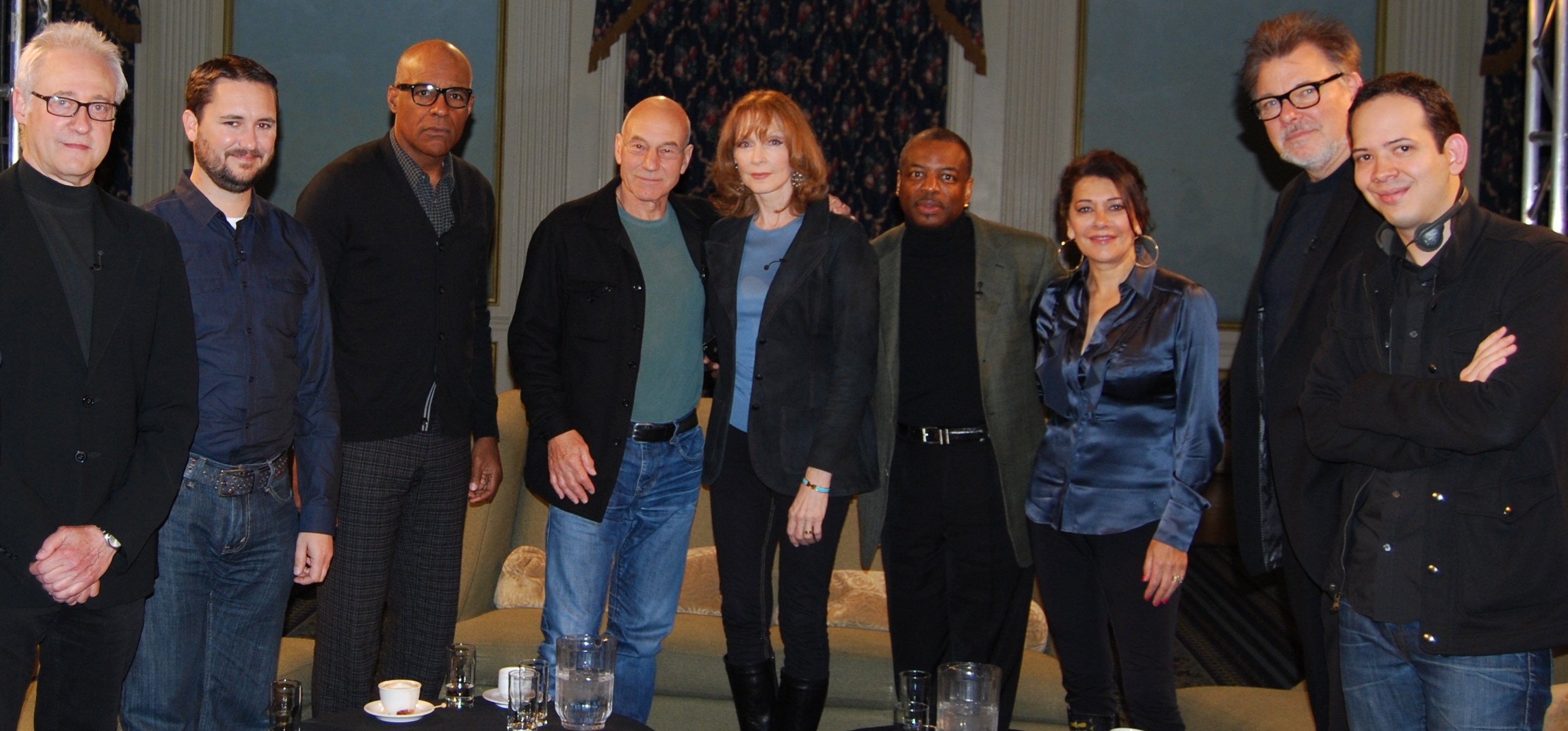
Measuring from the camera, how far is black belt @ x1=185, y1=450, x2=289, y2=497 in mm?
2293

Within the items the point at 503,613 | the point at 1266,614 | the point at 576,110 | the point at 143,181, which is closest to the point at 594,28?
the point at 576,110

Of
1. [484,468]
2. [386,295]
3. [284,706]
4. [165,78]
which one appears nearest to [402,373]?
[386,295]

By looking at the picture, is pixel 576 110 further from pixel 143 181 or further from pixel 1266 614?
pixel 1266 614

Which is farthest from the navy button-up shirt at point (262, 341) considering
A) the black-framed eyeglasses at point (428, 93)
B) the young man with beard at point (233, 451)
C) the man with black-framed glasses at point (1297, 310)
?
the man with black-framed glasses at point (1297, 310)

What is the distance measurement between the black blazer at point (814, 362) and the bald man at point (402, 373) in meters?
0.68

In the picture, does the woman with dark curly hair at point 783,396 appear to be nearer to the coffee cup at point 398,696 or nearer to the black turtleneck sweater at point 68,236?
the coffee cup at point 398,696

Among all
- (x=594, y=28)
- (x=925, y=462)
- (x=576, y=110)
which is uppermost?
(x=594, y=28)

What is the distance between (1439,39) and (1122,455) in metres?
5.31

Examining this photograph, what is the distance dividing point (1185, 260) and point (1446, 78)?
5.62ft

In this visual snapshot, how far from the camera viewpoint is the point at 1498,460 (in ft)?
6.22

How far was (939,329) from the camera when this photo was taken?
288 centimetres

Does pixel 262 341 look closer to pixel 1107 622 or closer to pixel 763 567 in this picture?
pixel 763 567

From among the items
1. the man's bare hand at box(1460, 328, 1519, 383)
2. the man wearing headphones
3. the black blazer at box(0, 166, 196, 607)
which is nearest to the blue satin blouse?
the man wearing headphones

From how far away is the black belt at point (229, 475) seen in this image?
2293 mm
